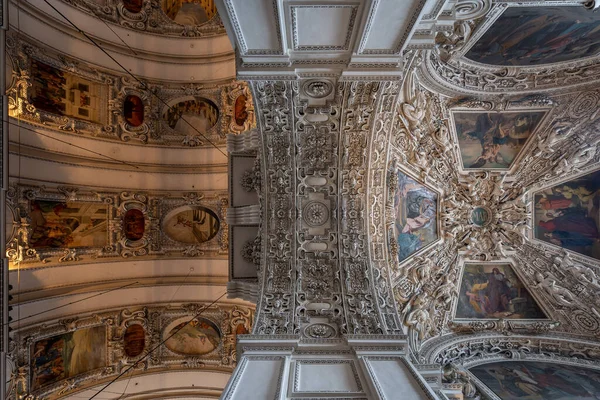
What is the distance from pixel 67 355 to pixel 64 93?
7.33m

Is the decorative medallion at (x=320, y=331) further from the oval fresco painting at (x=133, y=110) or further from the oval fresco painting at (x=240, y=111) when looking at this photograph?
the oval fresco painting at (x=133, y=110)

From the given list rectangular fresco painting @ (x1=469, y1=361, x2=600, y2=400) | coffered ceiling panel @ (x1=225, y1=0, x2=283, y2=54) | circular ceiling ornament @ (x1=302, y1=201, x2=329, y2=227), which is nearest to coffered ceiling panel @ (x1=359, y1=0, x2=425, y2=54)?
coffered ceiling panel @ (x1=225, y1=0, x2=283, y2=54)

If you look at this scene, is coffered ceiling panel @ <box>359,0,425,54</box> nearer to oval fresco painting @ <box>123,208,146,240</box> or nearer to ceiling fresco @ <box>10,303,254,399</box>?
oval fresco painting @ <box>123,208,146,240</box>

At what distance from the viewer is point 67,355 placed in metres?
9.41

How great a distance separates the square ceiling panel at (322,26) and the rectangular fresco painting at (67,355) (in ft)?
32.3

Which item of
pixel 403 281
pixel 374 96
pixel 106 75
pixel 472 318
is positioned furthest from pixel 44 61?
pixel 472 318

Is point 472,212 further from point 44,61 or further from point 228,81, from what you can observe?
point 44,61

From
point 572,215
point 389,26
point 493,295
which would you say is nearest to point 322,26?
point 389,26

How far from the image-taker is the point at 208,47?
446 inches

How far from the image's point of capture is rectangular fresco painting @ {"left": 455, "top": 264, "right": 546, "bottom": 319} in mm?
9781

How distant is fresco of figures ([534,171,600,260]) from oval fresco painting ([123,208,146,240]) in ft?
40.5

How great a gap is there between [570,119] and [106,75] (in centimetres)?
1374

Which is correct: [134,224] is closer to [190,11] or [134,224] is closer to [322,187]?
[322,187]

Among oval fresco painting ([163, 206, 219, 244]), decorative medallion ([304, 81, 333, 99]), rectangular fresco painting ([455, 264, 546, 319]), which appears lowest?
rectangular fresco painting ([455, 264, 546, 319])
